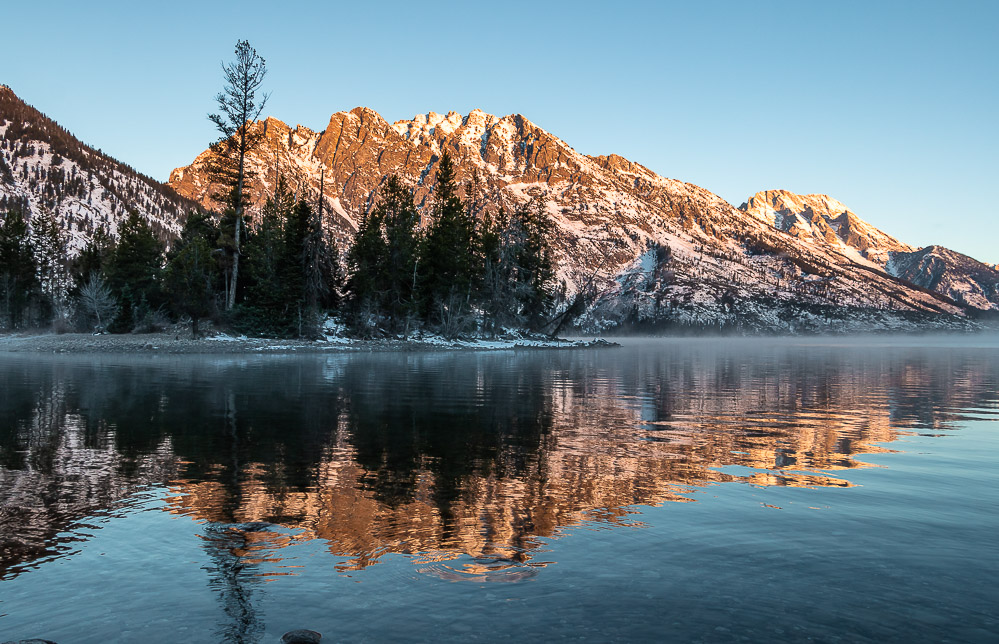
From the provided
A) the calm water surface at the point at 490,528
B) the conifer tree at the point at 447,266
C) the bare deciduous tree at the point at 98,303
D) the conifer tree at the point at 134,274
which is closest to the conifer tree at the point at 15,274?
the conifer tree at the point at 134,274

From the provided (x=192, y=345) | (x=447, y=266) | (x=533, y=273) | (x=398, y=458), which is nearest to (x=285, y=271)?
(x=192, y=345)

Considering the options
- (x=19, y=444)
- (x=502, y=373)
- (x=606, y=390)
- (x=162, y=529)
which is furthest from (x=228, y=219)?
(x=162, y=529)

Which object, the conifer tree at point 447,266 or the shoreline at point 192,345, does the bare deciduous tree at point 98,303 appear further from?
the conifer tree at point 447,266

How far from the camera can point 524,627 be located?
6633mm

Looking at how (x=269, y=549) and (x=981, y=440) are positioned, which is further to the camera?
(x=981, y=440)

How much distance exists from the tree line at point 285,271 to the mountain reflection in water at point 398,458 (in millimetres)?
49349

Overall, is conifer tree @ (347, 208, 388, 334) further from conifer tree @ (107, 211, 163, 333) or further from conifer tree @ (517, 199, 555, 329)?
conifer tree @ (517, 199, 555, 329)

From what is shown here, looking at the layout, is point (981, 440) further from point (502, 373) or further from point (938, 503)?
point (502, 373)

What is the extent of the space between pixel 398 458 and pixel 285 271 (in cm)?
7440

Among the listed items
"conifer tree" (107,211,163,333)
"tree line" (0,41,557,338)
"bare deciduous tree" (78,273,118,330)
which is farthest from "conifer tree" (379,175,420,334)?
"bare deciduous tree" (78,273,118,330)

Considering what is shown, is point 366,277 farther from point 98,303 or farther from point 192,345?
point 98,303

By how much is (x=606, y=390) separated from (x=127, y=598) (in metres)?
29.5

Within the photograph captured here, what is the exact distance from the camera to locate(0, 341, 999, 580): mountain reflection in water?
9.51 meters

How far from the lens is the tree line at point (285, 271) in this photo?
270 ft
